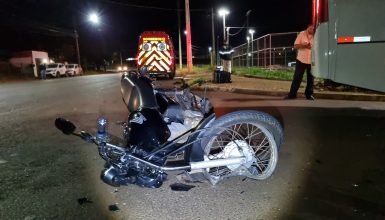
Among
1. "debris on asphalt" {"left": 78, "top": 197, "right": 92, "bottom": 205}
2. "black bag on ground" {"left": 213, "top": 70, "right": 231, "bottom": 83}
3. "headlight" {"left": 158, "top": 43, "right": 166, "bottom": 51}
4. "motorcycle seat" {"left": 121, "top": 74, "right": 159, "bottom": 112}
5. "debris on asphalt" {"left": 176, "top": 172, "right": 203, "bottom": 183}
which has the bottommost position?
"debris on asphalt" {"left": 78, "top": 197, "right": 92, "bottom": 205}

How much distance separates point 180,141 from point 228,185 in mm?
690

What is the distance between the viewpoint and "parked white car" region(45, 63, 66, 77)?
3766cm

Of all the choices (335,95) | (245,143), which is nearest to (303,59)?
(335,95)

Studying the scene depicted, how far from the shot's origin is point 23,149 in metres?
5.66

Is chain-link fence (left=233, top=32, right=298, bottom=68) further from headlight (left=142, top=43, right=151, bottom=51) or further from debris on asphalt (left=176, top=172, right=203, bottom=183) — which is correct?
debris on asphalt (left=176, top=172, right=203, bottom=183)

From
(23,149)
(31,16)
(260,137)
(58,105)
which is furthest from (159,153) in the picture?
(31,16)

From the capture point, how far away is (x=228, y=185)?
3914mm

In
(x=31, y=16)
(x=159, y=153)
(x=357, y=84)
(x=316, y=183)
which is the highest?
(x=31, y=16)

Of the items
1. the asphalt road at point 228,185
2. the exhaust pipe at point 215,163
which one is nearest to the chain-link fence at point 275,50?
the asphalt road at point 228,185

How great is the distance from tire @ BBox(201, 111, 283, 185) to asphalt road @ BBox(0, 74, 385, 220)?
138 millimetres

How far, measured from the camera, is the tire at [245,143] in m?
3.70

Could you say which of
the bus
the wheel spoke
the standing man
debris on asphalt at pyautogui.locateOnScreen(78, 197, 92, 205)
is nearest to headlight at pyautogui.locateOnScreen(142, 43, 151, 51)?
the standing man

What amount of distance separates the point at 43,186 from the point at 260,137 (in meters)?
2.37

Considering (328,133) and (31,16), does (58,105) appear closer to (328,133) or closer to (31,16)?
(328,133)
